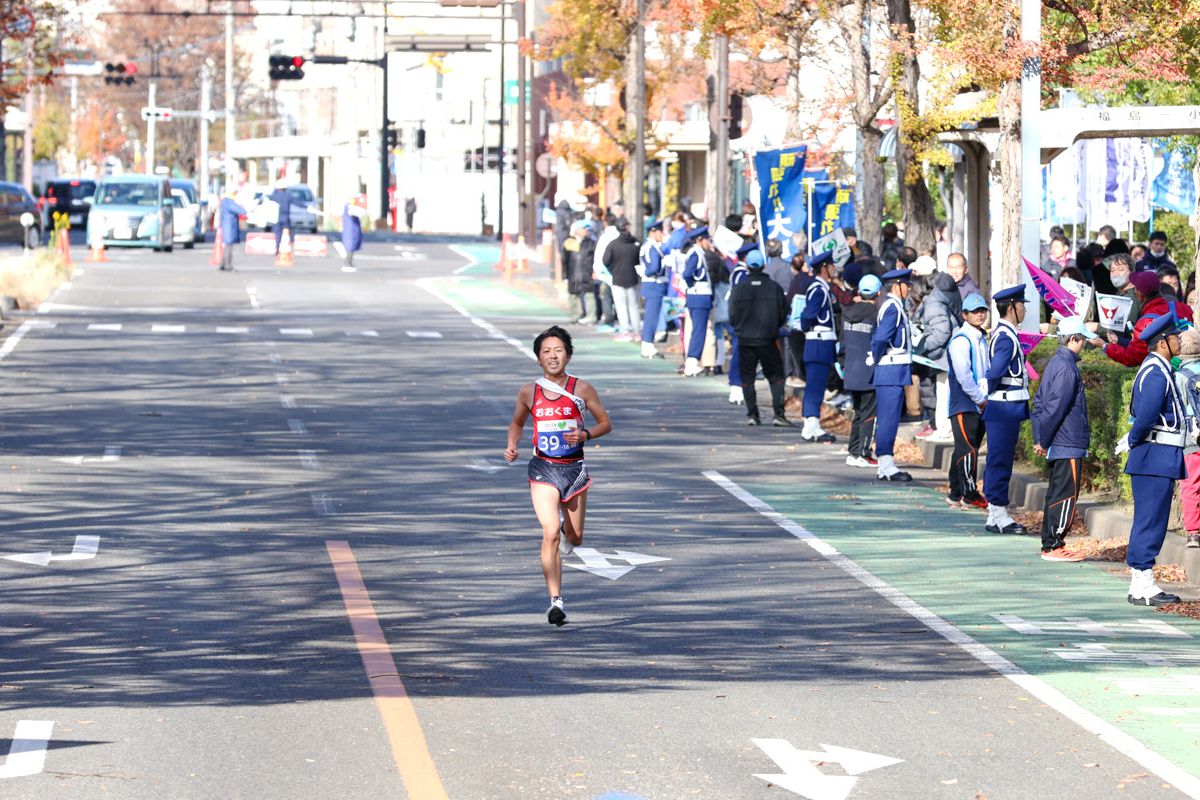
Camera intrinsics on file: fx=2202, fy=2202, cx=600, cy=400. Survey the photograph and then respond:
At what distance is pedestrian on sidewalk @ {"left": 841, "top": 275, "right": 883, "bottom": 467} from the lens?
1944 centimetres

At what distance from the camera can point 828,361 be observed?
21.0m

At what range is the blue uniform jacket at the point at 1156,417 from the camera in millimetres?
13000

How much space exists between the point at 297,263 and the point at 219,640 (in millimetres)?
41339

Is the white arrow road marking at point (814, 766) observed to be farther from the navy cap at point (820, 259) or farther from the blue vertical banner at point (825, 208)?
the blue vertical banner at point (825, 208)

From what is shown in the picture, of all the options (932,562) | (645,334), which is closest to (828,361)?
(932,562)

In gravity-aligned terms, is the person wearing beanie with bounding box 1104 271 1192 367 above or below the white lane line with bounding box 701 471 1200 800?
above

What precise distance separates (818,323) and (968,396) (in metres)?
4.27

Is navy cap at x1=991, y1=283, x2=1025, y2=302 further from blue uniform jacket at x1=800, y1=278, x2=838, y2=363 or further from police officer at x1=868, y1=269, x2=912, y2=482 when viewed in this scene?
blue uniform jacket at x1=800, y1=278, x2=838, y2=363

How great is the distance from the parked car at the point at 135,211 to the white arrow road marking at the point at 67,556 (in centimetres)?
4156

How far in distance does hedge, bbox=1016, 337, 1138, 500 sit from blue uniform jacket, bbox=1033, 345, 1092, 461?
1.08 metres

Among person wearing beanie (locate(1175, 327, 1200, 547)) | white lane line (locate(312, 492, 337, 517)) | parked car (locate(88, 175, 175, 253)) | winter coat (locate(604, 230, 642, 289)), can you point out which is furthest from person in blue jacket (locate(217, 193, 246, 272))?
person wearing beanie (locate(1175, 327, 1200, 547))

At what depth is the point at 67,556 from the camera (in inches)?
554

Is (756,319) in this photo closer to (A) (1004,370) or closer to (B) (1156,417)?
(A) (1004,370)

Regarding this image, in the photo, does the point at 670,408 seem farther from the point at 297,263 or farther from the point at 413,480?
the point at 297,263
